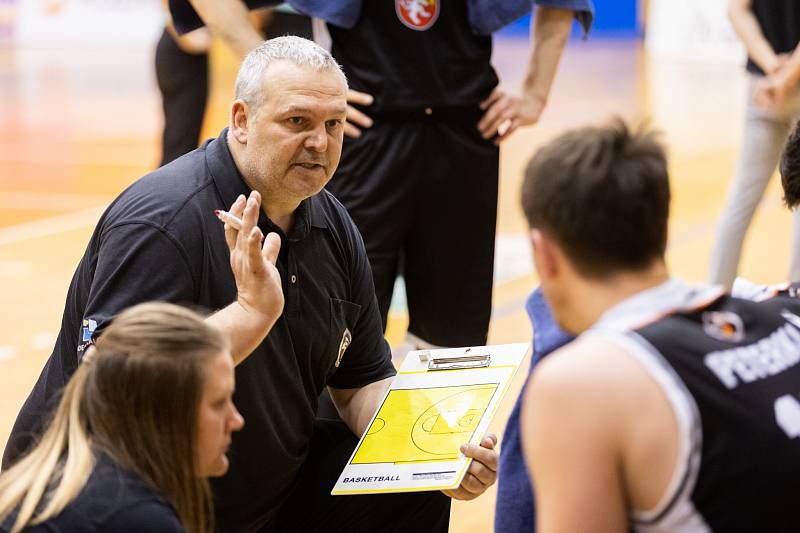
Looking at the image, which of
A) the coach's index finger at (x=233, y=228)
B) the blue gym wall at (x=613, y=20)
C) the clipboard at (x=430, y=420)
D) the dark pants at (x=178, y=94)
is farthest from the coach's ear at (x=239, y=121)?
the blue gym wall at (x=613, y=20)

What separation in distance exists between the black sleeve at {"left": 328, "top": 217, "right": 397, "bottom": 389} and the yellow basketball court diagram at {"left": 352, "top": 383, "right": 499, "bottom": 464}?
0.63ft

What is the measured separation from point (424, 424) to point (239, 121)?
2.54ft

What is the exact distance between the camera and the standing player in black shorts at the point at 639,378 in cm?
155

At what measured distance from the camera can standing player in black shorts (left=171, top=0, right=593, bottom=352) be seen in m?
3.44

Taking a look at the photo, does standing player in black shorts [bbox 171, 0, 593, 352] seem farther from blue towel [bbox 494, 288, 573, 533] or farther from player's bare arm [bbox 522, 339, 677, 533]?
player's bare arm [bbox 522, 339, 677, 533]

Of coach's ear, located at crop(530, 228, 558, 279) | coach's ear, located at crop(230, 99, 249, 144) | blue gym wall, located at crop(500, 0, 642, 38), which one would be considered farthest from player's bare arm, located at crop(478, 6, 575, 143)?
blue gym wall, located at crop(500, 0, 642, 38)

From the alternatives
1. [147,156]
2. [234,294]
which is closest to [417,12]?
[234,294]

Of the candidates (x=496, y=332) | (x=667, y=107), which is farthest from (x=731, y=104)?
(x=496, y=332)

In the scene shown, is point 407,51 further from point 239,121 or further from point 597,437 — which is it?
point 597,437

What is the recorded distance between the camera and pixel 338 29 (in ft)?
11.3

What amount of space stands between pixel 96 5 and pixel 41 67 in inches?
104

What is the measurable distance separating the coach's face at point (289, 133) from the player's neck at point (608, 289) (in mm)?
1040

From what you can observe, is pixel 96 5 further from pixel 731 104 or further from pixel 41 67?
pixel 731 104

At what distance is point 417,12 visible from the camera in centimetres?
343
